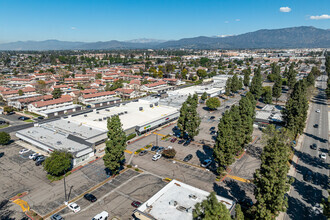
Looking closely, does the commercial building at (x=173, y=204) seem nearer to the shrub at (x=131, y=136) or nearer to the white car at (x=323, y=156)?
the shrub at (x=131, y=136)

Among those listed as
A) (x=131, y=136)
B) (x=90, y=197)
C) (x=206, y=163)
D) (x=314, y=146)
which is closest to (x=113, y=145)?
(x=90, y=197)

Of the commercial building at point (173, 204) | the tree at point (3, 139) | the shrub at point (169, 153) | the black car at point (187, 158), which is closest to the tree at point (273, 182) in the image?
the commercial building at point (173, 204)

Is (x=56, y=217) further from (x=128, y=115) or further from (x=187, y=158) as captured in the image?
(x=128, y=115)

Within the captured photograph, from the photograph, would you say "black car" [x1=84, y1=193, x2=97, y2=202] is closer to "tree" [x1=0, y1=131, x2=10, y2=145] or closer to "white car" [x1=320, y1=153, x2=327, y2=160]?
"tree" [x1=0, y1=131, x2=10, y2=145]

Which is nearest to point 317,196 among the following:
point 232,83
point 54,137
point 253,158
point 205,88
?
point 253,158

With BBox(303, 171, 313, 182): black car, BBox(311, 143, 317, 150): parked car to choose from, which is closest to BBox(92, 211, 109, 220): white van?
BBox(303, 171, 313, 182): black car
